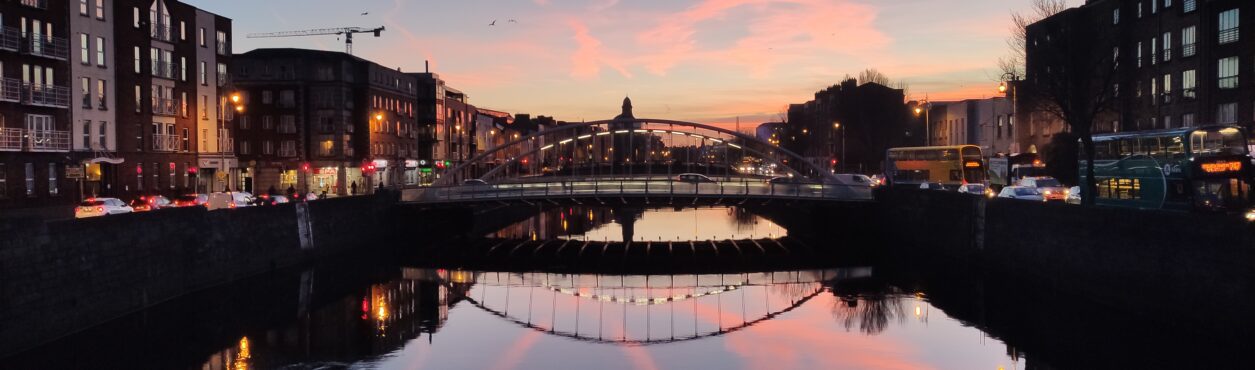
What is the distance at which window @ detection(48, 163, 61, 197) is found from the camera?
50469mm

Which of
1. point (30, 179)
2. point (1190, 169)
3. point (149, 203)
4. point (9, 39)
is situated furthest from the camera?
point (149, 203)

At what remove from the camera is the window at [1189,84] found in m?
64.3

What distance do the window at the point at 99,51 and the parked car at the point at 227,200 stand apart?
32.7 feet

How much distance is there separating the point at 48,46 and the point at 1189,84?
64.9 meters

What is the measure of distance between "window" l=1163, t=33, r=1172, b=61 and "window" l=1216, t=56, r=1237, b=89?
→ 5811mm

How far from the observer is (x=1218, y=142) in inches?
1362

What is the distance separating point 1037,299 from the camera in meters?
35.0

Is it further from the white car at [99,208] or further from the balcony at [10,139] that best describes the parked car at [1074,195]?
the balcony at [10,139]

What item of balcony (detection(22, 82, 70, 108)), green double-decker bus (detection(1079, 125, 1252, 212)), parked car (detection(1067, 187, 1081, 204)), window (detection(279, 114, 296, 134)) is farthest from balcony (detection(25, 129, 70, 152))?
parked car (detection(1067, 187, 1081, 204))

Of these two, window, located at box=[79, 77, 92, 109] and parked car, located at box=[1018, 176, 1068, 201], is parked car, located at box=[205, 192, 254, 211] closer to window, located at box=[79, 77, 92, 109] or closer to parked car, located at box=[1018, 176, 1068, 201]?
window, located at box=[79, 77, 92, 109]

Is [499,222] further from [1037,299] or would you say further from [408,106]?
[1037,299]

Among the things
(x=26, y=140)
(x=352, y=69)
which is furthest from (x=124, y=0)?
(x=352, y=69)

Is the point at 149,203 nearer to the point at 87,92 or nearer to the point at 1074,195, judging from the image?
the point at 87,92

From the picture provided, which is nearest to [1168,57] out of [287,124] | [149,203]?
[149,203]
